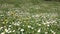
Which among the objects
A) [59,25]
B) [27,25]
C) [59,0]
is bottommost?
[59,0]

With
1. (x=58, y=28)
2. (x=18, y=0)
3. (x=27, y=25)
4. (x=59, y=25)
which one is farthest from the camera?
(x=18, y=0)

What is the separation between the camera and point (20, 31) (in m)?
8.30

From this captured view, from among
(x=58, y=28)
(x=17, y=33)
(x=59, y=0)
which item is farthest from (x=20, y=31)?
(x=59, y=0)

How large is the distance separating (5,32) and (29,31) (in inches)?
48.9

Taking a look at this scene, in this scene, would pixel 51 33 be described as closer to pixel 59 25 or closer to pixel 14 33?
pixel 14 33

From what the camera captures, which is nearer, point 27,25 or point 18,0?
point 27,25

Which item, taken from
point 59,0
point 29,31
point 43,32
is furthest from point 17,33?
point 59,0

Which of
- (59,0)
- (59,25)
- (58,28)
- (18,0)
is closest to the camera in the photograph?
(58,28)

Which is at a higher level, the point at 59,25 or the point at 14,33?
the point at 14,33

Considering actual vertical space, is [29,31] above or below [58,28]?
above

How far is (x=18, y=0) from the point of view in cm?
2850

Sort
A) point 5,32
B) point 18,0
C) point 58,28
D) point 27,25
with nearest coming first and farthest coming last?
point 5,32
point 27,25
point 58,28
point 18,0

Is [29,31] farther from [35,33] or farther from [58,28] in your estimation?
[58,28]

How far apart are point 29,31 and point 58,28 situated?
8.75 ft
